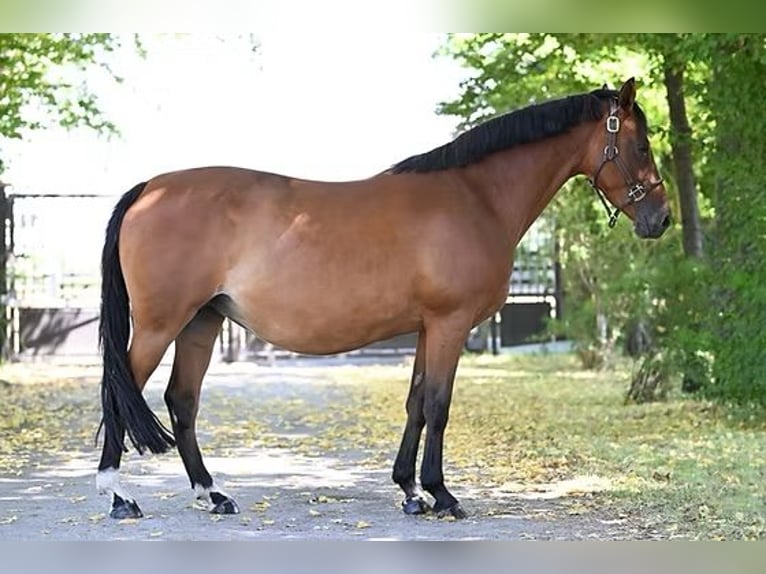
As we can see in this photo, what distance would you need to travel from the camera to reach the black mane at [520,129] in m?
4.89

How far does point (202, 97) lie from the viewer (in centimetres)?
1233

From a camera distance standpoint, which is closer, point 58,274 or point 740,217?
point 740,217

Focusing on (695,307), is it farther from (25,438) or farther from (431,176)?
(25,438)

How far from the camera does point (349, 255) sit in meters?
4.76

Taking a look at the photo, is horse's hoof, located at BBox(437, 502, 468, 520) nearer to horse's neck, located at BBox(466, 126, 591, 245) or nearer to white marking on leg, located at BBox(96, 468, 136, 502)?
horse's neck, located at BBox(466, 126, 591, 245)

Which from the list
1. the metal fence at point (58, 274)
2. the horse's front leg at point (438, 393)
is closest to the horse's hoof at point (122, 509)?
the horse's front leg at point (438, 393)

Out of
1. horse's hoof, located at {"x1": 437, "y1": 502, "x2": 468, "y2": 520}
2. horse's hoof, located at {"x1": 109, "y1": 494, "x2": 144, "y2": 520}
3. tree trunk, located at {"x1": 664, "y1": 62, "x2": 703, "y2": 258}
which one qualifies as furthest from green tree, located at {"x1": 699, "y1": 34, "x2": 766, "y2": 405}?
horse's hoof, located at {"x1": 109, "y1": 494, "x2": 144, "y2": 520}

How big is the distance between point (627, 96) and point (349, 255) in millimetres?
1351

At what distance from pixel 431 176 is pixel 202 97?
7.91 m

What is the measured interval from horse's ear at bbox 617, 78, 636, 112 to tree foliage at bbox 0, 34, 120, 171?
5.66 metres

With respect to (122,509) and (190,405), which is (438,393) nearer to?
(190,405)

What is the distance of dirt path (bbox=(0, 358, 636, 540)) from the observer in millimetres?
4512

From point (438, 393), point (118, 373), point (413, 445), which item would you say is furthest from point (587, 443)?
point (118, 373)

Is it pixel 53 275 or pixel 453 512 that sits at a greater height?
pixel 53 275
